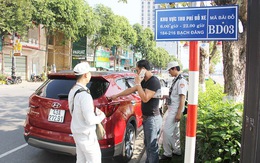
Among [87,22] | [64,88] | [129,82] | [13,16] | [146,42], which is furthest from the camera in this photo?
[146,42]

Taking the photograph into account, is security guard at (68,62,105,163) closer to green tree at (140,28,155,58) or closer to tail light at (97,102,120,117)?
tail light at (97,102,120,117)

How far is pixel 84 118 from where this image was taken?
2.94m

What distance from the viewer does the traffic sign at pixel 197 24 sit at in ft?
7.39

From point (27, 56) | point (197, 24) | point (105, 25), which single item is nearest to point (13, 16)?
point (27, 56)

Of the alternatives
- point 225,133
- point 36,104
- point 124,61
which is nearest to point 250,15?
point 225,133

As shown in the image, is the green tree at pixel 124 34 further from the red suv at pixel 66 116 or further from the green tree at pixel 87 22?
the red suv at pixel 66 116

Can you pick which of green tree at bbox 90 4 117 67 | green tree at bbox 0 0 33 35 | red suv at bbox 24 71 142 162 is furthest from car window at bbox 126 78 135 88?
green tree at bbox 90 4 117 67

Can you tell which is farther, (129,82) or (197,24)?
(129,82)

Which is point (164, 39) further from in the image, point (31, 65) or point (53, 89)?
point (31, 65)

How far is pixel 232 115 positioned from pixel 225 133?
1.02ft

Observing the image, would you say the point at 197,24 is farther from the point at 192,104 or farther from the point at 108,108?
the point at 108,108

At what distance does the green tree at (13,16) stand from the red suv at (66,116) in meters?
18.8

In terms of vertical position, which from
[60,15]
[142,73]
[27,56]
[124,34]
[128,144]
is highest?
[124,34]

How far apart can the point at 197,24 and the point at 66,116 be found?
2.35m
